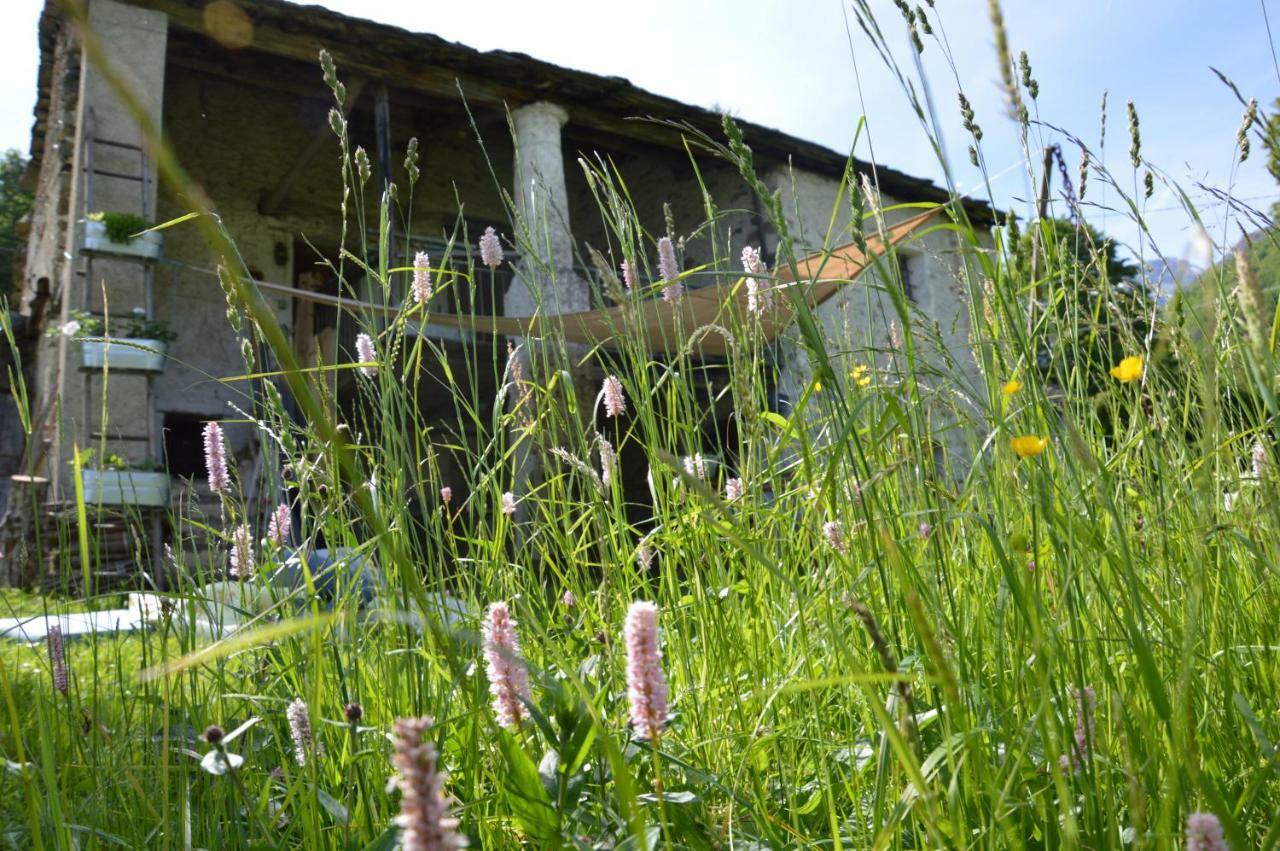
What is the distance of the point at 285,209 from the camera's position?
10.4 meters

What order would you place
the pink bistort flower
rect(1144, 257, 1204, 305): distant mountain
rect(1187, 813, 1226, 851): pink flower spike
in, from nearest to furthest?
rect(1187, 813, 1226, 851): pink flower spike → rect(1144, 257, 1204, 305): distant mountain → the pink bistort flower

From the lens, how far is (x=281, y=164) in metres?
10.1

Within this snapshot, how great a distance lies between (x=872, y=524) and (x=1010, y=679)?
1.41 ft

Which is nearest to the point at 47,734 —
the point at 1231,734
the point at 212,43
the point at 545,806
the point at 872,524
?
the point at 545,806

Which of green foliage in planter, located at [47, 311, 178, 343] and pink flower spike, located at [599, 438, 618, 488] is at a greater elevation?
green foliage in planter, located at [47, 311, 178, 343]

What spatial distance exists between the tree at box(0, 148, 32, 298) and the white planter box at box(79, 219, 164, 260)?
1490 centimetres

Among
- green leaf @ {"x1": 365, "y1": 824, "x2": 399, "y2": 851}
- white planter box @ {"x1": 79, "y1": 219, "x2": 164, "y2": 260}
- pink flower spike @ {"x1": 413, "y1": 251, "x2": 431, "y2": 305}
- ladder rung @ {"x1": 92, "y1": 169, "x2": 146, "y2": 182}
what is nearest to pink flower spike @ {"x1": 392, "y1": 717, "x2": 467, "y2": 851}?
green leaf @ {"x1": 365, "y1": 824, "x2": 399, "y2": 851}

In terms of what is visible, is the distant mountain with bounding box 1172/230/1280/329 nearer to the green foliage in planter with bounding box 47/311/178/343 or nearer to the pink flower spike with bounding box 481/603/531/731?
the pink flower spike with bounding box 481/603/531/731

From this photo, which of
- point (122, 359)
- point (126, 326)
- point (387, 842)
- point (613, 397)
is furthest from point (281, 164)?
point (387, 842)

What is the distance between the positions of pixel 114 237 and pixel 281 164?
4.30 metres

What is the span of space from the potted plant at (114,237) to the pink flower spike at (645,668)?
6375mm

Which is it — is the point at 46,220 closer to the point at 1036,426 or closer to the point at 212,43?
the point at 212,43

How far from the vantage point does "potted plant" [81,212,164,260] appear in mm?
6062

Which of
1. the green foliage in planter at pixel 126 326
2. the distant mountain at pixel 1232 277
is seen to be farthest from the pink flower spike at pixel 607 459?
the green foliage in planter at pixel 126 326
